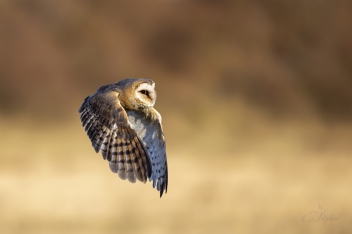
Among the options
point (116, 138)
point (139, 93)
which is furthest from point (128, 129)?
point (139, 93)

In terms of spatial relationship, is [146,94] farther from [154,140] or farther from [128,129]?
[154,140]

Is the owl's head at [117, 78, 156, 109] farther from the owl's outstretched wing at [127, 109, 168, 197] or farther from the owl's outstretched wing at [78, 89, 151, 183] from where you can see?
the owl's outstretched wing at [127, 109, 168, 197]

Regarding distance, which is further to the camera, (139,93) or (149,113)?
(149,113)

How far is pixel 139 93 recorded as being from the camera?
10.8ft

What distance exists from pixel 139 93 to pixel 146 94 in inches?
1.6

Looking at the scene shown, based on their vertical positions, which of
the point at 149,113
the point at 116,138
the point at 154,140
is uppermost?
the point at 149,113

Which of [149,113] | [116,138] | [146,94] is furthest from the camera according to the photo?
[149,113]

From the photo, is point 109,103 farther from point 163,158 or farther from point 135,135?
point 163,158

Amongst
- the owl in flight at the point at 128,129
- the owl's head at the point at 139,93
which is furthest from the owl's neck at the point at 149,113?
the owl's head at the point at 139,93

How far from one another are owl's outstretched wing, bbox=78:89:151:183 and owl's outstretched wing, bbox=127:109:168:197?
0.89 ft

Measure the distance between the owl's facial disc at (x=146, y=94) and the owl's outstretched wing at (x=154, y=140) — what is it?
0.69 feet

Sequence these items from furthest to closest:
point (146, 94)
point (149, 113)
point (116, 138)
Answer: point (149, 113)
point (146, 94)
point (116, 138)

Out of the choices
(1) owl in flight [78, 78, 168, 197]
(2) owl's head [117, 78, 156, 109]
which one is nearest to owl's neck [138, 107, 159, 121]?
(1) owl in flight [78, 78, 168, 197]

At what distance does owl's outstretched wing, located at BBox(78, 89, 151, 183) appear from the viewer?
3.11 m
